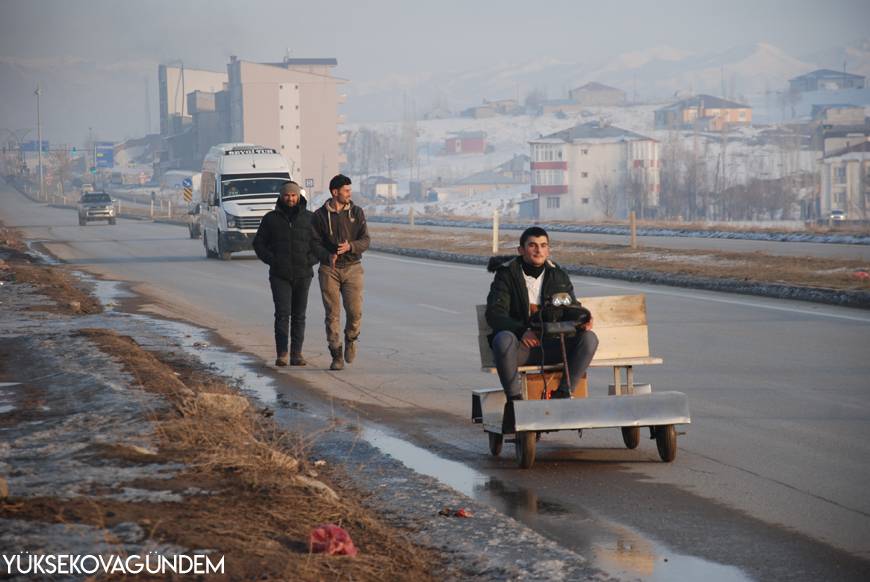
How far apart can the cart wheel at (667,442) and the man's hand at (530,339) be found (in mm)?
1026

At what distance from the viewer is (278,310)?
15.4 meters

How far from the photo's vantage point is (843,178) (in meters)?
150

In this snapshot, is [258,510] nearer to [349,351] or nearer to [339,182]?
[339,182]

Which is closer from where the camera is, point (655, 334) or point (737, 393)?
point (737, 393)

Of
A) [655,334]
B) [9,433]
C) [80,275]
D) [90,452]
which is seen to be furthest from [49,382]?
[80,275]

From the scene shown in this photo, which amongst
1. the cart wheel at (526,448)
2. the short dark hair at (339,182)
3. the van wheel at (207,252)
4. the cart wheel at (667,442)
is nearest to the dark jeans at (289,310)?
the short dark hair at (339,182)

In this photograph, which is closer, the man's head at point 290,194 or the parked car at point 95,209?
the man's head at point 290,194

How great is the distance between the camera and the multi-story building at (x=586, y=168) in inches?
7092

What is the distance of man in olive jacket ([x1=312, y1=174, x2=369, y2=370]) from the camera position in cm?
1500

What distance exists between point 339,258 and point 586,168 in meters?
171

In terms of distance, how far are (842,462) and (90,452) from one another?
4.90 m

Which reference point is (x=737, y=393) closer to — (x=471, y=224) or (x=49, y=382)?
(x=49, y=382)

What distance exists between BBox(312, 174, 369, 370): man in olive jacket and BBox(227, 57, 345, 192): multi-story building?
159m

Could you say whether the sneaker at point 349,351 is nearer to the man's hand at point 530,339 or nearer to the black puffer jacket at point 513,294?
the black puffer jacket at point 513,294
